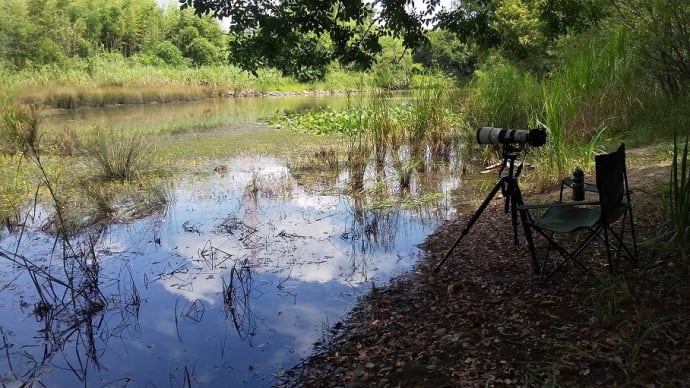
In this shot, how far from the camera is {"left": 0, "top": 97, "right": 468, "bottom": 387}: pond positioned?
3.00 m

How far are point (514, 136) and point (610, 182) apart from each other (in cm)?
64

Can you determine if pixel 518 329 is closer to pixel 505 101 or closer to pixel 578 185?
pixel 578 185

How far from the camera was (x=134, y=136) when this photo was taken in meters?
7.75

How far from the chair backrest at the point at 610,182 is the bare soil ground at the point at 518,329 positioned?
1.15 feet

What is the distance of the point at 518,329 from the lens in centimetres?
258

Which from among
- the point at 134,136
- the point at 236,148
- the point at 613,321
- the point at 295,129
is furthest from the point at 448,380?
the point at 295,129

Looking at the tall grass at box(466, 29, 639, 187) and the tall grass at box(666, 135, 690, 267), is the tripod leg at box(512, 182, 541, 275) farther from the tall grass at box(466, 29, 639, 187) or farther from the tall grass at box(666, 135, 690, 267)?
the tall grass at box(466, 29, 639, 187)

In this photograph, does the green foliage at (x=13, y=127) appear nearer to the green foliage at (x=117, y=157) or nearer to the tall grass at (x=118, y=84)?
the green foliage at (x=117, y=157)

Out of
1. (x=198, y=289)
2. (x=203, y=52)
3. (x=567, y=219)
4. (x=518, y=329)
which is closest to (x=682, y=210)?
(x=567, y=219)

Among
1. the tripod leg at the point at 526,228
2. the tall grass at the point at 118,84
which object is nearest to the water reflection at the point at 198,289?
the tripod leg at the point at 526,228

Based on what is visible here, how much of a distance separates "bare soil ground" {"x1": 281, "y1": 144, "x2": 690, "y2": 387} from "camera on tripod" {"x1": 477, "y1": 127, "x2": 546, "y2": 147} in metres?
0.84

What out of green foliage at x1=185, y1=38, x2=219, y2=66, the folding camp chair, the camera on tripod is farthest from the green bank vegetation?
green foliage at x1=185, y1=38, x2=219, y2=66

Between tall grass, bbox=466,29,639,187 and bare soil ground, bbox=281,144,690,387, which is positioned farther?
tall grass, bbox=466,29,639,187

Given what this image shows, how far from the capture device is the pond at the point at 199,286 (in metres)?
3.00
